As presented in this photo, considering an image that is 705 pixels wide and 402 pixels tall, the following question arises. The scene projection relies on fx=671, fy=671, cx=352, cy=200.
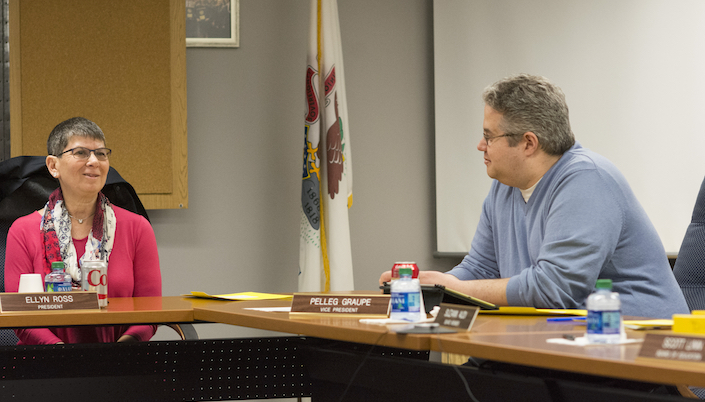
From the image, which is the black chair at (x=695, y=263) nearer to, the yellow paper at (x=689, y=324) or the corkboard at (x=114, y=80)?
the yellow paper at (x=689, y=324)

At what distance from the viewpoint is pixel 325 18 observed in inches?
134

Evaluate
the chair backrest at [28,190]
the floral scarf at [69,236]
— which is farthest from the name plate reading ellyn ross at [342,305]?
the chair backrest at [28,190]

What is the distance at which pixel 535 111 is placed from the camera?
1793mm

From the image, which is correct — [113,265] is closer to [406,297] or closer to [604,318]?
[406,297]

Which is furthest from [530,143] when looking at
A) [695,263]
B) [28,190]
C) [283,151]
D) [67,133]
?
[283,151]

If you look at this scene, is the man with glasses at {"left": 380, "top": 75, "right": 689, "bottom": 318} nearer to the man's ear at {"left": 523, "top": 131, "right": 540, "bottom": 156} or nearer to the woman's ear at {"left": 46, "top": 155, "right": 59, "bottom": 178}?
the man's ear at {"left": 523, "top": 131, "right": 540, "bottom": 156}

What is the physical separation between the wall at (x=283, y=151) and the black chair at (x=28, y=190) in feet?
3.63

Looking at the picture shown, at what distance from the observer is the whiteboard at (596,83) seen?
3.19 m

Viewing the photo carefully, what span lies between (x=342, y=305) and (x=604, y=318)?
0.58 m

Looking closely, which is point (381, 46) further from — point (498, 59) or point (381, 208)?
point (381, 208)

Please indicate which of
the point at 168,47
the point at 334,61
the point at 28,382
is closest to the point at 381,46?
the point at 334,61

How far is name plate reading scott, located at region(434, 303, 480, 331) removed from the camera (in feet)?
3.64

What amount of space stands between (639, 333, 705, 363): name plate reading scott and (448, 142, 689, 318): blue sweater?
647 millimetres

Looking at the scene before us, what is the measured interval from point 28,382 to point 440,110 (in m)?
2.52
